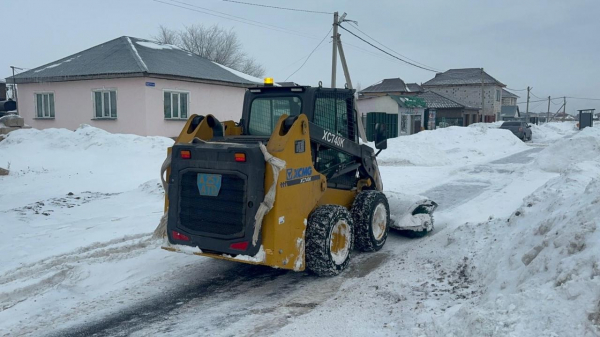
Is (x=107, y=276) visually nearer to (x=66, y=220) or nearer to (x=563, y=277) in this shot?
(x=66, y=220)

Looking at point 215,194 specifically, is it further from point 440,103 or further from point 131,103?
point 440,103

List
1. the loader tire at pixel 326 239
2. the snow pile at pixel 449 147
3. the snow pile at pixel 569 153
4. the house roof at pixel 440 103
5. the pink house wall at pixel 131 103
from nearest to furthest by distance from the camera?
the loader tire at pixel 326 239 < the snow pile at pixel 569 153 < the snow pile at pixel 449 147 < the pink house wall at pixel 131 103 < the house roof at pixel 440 103

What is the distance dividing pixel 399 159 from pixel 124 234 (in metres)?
13.8

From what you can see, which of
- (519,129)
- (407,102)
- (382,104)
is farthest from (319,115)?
(519,129)

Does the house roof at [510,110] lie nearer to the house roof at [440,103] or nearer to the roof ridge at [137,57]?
the house roof at [440,103]

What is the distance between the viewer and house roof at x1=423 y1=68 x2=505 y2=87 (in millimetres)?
63125

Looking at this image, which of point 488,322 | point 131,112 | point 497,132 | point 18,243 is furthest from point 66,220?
point 497,132

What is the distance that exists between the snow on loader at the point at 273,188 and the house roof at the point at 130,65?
1509 centimetres

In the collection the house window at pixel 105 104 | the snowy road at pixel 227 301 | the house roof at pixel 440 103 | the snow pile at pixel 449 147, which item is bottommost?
the snowy road at pixel 227 301

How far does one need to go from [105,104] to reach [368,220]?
58.8ft

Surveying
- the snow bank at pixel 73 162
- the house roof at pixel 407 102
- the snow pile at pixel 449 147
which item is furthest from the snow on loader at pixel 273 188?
the house roof at pixel 407 102

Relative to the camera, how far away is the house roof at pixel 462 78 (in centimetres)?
6312

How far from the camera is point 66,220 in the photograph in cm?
938

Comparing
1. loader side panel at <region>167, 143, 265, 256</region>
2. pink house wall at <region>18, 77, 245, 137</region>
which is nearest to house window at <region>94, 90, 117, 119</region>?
pink house wall at <region>18, 77, 245, 137</region>
